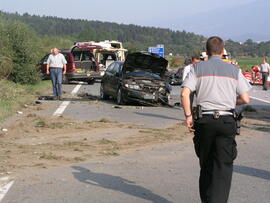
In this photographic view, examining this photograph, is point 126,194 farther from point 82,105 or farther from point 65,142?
point 82,105

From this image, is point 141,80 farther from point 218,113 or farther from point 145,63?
point 218,113

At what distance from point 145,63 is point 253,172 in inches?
459

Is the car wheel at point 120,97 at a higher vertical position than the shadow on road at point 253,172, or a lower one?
lower

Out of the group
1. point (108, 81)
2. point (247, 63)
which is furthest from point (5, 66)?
point (247, 63)

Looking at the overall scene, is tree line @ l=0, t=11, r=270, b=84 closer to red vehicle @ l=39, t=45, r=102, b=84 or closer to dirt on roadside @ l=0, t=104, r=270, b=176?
red vehicle @ l=39, t=45, r=102, b=84

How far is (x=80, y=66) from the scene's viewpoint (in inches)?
1226

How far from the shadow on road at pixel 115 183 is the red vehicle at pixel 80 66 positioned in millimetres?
22267

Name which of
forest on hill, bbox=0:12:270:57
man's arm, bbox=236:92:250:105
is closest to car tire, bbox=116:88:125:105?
man's arm, bbox=236:92:250:105

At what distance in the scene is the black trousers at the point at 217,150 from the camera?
575 cm

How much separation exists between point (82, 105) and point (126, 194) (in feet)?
39.9

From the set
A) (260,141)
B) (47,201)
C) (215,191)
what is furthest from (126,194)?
(260,141)

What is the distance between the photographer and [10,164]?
8.70 meters

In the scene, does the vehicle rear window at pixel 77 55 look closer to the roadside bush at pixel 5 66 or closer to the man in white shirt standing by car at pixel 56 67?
the roadside bush at pixel 5 66

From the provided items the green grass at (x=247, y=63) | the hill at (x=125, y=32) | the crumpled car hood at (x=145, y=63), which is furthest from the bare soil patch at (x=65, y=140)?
the hill at (x=125, y=32)
